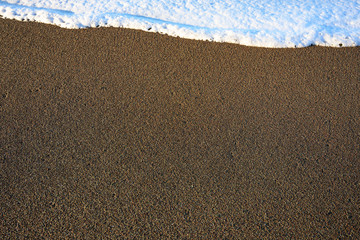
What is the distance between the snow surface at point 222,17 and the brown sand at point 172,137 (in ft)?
0.78

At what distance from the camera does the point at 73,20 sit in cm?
402

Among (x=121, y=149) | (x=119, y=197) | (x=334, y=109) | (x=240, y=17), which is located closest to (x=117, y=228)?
(x=119, y=197)

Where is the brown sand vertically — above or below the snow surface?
below

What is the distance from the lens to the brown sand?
2.39 meters

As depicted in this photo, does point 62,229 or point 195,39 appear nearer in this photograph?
point 62,229

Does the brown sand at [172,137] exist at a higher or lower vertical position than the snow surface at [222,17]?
lower

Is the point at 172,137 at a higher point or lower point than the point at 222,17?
lower

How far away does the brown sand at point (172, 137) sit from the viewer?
7.85 ft

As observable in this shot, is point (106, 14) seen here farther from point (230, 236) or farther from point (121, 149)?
point (230, 236)

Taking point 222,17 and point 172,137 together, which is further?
point 222,17

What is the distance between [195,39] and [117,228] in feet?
8.09

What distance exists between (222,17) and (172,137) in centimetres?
249

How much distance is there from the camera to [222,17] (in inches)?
181

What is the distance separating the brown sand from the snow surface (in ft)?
0.78
